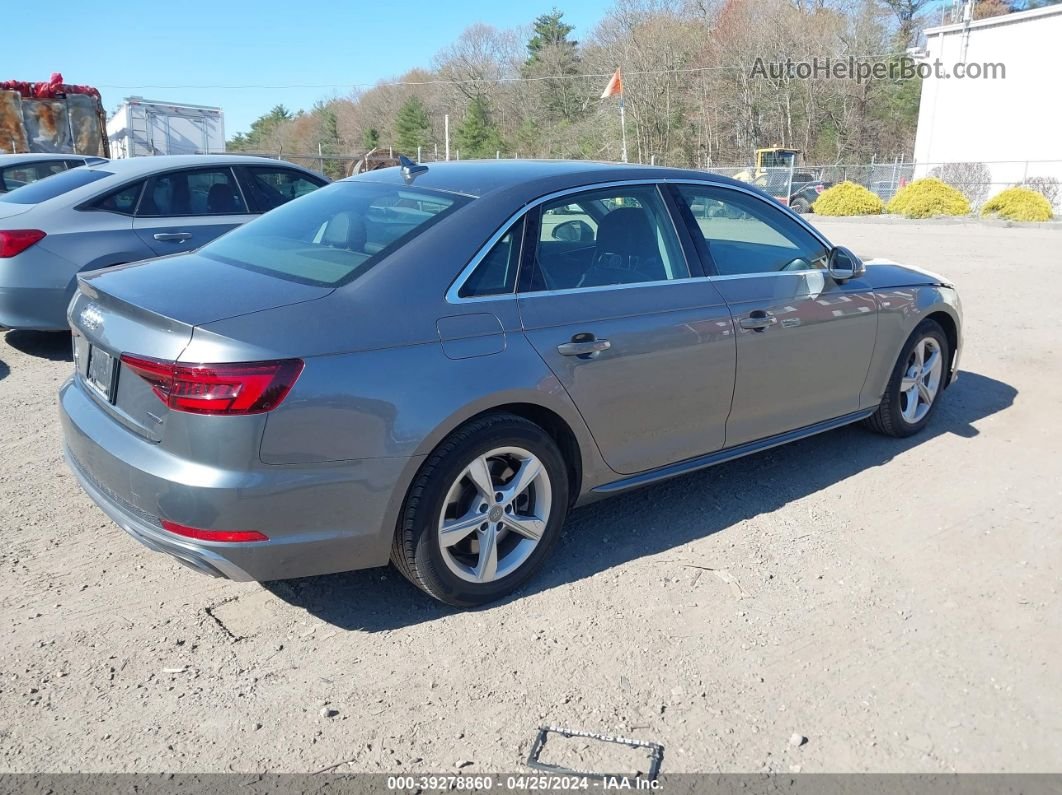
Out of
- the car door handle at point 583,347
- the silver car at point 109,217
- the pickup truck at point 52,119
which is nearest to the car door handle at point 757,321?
the car door handle at point 583,347

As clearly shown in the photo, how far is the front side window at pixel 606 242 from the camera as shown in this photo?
3.56 m

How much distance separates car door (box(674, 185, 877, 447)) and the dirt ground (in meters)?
0.50

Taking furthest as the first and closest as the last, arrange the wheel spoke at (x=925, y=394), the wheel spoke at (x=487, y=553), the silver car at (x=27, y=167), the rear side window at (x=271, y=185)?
the silver car at (x=27, y=167) < the rear side window at (x=271, y=185) < the wheel spoke at (x=925, y=394) < the wheel spoke at (x=487, y=553)

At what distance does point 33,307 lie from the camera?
6645 mm

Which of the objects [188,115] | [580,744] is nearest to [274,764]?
[580,744]

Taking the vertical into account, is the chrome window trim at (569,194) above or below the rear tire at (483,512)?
above

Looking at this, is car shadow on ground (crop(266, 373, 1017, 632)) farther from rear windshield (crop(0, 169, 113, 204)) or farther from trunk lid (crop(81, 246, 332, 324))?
rear windshield (crop(0, 169, 113, 204))

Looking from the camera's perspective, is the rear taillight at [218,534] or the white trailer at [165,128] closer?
the rear taillight at [218,534]

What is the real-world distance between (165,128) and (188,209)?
697 inches

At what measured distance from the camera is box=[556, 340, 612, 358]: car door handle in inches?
133

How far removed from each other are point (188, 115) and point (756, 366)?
23098 millimetres

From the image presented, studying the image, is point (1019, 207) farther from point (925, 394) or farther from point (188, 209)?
point (188, 209)

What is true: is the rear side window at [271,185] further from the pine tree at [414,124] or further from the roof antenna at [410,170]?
the pine tree at [414,124]

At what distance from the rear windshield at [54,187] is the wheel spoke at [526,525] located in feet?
18.9
